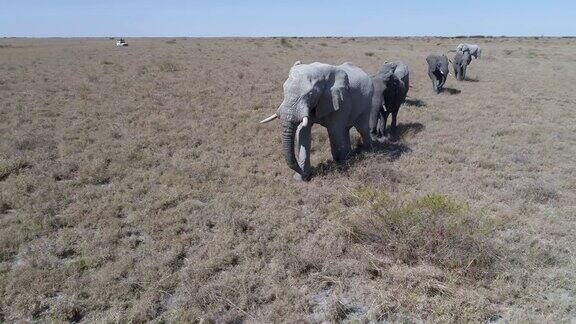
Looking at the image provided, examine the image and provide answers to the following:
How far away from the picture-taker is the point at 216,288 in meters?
4.40

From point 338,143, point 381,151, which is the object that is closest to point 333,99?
point 338,143

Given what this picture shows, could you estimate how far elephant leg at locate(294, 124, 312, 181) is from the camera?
23.2 feet

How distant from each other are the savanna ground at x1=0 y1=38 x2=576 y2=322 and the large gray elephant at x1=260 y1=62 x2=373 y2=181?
470 mm

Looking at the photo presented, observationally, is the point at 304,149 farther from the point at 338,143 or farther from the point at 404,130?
the point at 404,130

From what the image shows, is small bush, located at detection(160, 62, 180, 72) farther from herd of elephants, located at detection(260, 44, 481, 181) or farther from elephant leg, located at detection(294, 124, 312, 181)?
elephant leg, located at detection(294, 124, 312, 181)

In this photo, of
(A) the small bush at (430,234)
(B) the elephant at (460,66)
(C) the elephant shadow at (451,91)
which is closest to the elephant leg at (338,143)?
(A) the small bush at (430,234)

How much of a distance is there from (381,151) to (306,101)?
262 centimetres

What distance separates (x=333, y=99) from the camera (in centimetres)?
703

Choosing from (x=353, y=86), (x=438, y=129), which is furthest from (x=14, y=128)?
(x=438, y=129)

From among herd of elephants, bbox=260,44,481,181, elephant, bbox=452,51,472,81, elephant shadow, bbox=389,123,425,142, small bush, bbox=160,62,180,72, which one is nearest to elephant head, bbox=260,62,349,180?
herd of elephants, bbox=260,44,481,181

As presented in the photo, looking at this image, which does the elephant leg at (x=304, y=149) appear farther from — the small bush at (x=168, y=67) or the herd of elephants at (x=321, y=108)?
the small bush at (x=168, y=67)

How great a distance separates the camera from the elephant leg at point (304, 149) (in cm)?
708

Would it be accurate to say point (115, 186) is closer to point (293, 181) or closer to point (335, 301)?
point (293, 181)

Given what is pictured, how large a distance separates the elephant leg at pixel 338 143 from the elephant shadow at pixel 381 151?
0.11 metres
